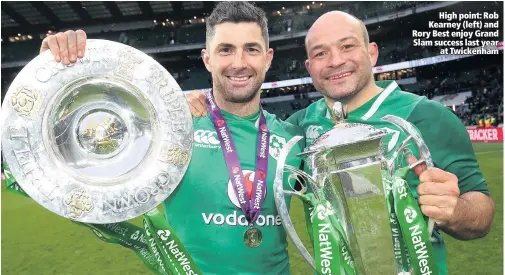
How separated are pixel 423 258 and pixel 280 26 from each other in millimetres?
3611

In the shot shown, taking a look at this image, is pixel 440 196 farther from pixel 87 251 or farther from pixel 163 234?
pixel 87 251

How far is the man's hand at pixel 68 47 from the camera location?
1142mm

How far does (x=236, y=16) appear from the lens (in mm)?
1344

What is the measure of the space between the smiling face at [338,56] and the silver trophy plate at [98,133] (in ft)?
1.66

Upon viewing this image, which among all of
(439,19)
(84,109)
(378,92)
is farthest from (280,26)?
(84,109)

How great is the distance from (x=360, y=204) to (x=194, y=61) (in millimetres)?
2402

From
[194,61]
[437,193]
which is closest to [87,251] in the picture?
[194,61]

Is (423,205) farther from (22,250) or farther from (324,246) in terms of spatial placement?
(22,250)

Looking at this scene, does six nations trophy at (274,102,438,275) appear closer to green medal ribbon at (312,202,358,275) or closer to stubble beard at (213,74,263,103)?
green medal ribbon at (312,202,358,275)

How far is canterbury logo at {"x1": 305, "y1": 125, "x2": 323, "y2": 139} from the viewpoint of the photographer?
1507 millimetres

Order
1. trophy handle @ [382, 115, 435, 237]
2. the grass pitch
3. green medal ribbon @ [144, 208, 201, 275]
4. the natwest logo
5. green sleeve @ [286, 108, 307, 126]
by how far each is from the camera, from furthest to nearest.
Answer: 1. the grass pitch
2. green sleeve @ [286, 108, 307, 126]
3. the natwest logo
4. green medal ribbon @ [144, 208, 201, 275]
5. trophy handle @ [382, 115, 435, 237]

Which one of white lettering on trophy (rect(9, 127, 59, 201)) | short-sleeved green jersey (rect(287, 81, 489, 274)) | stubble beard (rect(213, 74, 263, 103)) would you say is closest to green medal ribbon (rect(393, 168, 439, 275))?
short-sleeved green jersey (rect(287, 81, 489, 274))

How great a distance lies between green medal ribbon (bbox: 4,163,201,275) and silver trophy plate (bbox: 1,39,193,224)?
0.15 m

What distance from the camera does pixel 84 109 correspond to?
1.24 meters
